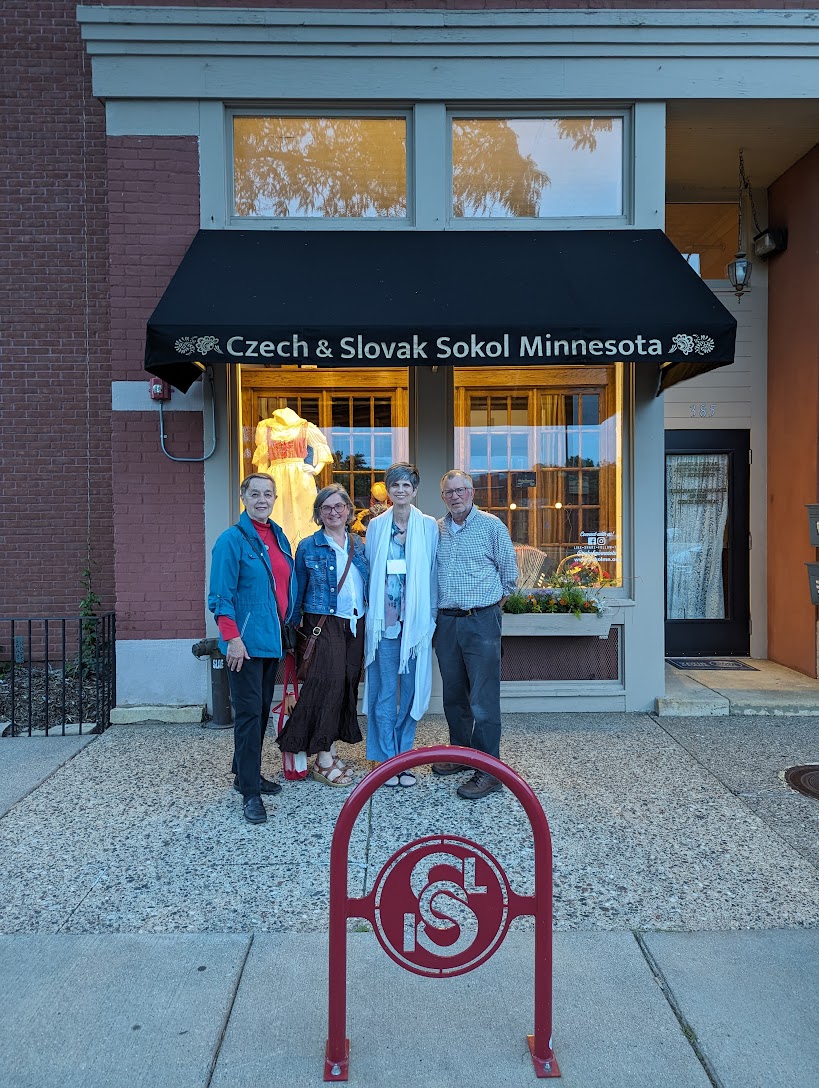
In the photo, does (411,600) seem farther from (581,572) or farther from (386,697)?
(581,572)

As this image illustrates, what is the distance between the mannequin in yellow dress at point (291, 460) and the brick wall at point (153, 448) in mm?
638

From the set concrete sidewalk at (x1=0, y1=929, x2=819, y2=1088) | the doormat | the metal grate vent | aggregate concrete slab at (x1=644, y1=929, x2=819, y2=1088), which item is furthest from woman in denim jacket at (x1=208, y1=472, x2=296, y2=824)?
the doormat

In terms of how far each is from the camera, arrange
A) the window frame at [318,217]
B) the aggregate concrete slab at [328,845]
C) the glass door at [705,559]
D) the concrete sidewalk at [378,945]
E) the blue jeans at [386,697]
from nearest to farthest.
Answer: the concrete sidewalk at [378,945] → the aggregate concrete slab at [328,845] → the blue jeans at [386,697] → the window frame at [318,217] → the glass door at [705,559]

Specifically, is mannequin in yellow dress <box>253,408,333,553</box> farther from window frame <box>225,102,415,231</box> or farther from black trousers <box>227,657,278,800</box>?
black trousers <box>227,657,278,800</box>

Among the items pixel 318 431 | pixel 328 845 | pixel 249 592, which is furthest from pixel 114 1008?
pixel 318 431

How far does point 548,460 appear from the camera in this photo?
6.76 m

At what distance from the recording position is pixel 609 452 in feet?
21.8

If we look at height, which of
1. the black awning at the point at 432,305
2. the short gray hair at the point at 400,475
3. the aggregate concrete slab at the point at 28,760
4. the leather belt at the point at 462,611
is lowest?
the aggregate concrete slab at the point at 28,760

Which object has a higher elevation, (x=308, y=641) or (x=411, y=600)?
(x=411, y=600)

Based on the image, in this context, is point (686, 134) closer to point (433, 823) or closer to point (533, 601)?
point (533, 601)

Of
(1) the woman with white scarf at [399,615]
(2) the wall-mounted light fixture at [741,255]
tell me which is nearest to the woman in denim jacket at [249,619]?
(1) the woman with white scarf at [399,615]

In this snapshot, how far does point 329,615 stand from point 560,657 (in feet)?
8.74

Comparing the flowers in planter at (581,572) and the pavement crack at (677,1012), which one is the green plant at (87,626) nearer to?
the flowers in planter at (581,572)

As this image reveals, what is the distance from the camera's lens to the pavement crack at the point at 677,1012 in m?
2.33
